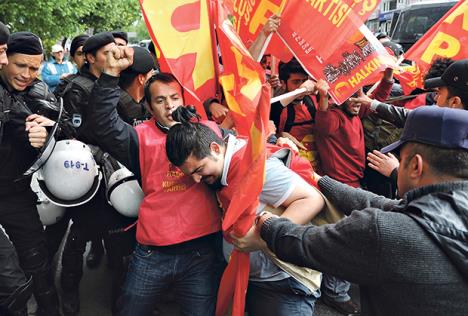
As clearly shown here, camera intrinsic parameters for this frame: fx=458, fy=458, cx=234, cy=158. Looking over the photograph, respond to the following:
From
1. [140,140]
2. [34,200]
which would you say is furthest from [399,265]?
[34,200]

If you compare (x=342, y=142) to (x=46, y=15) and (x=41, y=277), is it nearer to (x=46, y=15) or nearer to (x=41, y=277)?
(x=41, y=277)

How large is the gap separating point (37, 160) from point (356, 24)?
78.4 inches

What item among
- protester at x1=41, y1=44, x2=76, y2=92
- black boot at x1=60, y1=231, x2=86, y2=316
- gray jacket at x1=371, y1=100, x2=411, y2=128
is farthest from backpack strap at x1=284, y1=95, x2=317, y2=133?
protester at x1=41, y1=44, x2=76, y2=92

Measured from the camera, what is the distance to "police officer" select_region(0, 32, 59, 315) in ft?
8.36

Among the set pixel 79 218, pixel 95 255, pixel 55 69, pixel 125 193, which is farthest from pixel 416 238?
pixel 55 69

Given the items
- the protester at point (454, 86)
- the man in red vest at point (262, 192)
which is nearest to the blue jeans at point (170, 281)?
the man in red vest at point (262, 192)

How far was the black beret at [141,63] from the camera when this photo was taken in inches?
131

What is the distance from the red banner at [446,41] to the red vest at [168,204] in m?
2.43

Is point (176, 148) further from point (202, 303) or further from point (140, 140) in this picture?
point (202, 303)

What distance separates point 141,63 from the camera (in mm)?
3342

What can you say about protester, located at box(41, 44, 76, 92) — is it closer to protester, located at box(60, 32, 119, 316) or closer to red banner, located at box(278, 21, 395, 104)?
protester, located at box(60, 32, 119, 316)

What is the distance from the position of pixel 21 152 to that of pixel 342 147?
2189mm

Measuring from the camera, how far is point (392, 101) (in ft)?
13.3

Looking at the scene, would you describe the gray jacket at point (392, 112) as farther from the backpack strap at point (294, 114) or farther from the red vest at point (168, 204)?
the red vest at point (168, 204)
